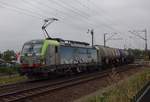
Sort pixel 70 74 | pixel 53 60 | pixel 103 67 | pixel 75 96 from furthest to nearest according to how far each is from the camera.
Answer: pixel 103 67 < pixel 70 74 < pixel 53 60 < pixel 75 96

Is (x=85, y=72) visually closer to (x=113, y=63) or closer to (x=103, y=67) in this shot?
(x=103, y=67)

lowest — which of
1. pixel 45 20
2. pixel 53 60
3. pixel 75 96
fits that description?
pixel 75 96

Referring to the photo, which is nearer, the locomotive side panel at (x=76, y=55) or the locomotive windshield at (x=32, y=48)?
the locomotive windshield at (x=32, y=48)

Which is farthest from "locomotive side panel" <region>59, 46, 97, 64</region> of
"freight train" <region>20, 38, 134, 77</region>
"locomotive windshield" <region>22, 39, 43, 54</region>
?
"locomotive windshield" <region>22, 39, 43, 54</region>

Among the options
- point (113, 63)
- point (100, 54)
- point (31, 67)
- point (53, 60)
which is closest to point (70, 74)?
point (53, 60)

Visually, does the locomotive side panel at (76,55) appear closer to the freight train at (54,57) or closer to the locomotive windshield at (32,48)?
the freight train at (54,57)

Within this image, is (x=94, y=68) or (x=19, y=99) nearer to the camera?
(x=19, y=99)

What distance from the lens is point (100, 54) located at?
40500 millimetres

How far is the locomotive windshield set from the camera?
79.9 ft

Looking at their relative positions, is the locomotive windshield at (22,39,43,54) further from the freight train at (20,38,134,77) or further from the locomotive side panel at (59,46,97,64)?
the locomotive side panel at (59,46,97,64)

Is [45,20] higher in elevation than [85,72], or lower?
higher

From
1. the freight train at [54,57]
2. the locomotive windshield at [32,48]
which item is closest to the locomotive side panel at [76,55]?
the freight train at [54,57]

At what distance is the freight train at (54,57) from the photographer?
78.1ft

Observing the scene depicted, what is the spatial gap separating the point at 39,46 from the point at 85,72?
1104cm
